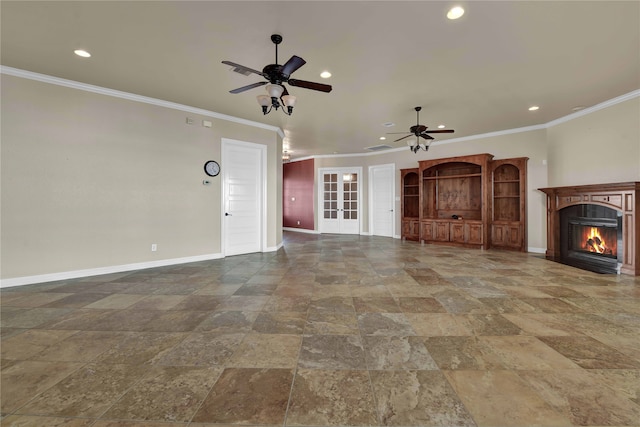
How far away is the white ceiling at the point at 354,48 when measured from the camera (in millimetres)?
2574

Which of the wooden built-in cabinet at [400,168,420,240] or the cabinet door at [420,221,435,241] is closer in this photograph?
the cabinet door at [420,221,435,241]

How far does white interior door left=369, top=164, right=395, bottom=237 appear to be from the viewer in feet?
29.4

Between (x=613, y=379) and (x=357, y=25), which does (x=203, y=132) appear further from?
(x=613, y=379)

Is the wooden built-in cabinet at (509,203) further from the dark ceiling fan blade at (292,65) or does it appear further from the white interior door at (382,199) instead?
the dark ceiling fan blade at (292,65)

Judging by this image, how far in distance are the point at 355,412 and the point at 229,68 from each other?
159 inches

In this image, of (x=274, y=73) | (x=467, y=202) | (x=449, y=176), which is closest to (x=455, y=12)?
(x=274, y=73)

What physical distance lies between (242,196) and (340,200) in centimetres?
460

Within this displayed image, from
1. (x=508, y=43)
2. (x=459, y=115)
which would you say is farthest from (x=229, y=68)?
(x=459, y=115)

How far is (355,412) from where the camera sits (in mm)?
1486

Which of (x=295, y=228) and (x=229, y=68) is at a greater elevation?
(x=229, y=68)

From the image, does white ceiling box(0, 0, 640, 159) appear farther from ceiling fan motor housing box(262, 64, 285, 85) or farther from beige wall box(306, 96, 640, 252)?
beige wall box(306, 96, 640, 252)

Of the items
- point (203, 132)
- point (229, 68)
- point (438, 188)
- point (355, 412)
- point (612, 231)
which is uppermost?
point (229, 68)

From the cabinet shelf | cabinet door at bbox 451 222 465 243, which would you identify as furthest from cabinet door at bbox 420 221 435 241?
the cabinet shelf

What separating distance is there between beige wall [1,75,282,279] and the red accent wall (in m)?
4.97
